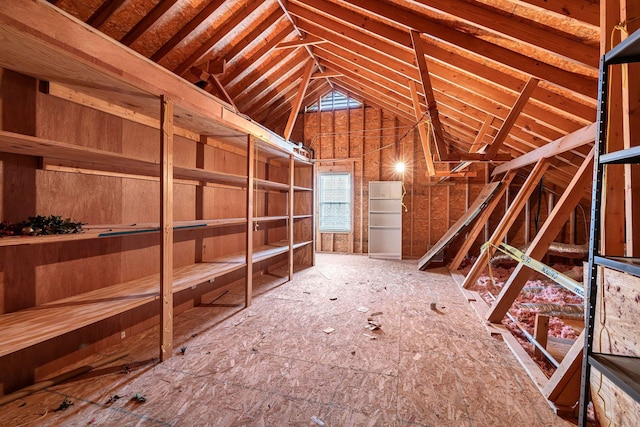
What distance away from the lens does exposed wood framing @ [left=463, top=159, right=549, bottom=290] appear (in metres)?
3.58

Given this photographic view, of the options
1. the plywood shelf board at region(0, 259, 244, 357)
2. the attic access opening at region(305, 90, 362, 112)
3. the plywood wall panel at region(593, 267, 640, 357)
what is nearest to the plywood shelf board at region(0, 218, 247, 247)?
the plywood shelf board at region(0, 259, 244, 357)

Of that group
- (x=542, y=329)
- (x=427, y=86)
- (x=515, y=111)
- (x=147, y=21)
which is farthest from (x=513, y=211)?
(x=147, y=21)

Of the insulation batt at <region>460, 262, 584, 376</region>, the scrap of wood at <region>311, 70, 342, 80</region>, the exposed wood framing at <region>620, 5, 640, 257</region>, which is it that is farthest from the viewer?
the scrap of wood at <region>311, 70, 342, 80</region>

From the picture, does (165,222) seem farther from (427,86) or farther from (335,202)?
(335,202)

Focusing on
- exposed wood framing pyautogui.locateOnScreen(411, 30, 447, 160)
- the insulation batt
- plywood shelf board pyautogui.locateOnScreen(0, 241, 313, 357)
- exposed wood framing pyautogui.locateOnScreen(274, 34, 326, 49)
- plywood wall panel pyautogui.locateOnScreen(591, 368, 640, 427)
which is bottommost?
the insulation batt

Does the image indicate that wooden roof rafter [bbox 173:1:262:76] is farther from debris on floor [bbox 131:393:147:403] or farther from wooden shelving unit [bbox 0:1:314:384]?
debris on floor [bbox 131:393:147:403]

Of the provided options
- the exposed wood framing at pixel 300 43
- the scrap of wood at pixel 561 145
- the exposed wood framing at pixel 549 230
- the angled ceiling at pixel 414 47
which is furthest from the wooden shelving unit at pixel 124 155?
the scrap of wood at pixel 561 145

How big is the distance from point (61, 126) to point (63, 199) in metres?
0.57

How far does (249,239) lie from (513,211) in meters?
3.95

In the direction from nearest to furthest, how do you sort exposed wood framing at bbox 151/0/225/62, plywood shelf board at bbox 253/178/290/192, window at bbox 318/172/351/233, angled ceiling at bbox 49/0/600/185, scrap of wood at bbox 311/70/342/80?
angled ceiling at bbox 49/0/600/185, exposed wood framing at bbox 151/0/225/62, plywood shelf board at bbox 253/178/290/192, scrap of wood at bbox 311/70/342/80, window at bbox 318/172/351/233

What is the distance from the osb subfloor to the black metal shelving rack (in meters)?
0.83

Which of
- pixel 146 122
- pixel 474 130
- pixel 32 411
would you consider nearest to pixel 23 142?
pixel 146 122

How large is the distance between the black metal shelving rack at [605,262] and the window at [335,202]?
5.99 metres

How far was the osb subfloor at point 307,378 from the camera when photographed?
5.25 feet
